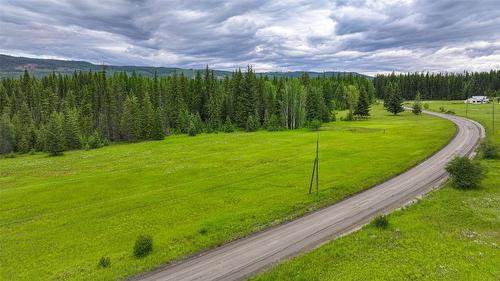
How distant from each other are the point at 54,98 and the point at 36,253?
383 ft

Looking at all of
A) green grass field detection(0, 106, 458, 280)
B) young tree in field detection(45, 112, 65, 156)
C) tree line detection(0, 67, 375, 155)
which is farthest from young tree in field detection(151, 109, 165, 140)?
green grass field detection(0, 106, 458, 280)

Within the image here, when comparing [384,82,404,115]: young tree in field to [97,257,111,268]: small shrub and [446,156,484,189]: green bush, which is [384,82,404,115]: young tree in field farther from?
[97,257,111,268]: small shrub

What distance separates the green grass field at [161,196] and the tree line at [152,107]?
3688 centimetres

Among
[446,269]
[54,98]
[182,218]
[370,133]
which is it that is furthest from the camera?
[54,98]

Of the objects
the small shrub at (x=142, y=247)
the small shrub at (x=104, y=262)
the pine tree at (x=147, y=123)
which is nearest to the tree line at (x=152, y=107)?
the pine tree at (x=147, y=123)

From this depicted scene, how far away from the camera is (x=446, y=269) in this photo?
64.4 ft

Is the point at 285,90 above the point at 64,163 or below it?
above

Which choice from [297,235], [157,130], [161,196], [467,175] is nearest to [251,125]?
[157,130]

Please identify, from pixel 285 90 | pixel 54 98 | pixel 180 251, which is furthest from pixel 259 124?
pixel 180 251

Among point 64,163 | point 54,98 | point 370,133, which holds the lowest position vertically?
point 64,163

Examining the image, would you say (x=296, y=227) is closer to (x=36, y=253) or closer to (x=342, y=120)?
(x=36, y=253)

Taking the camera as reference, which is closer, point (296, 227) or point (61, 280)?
point (61, 280)

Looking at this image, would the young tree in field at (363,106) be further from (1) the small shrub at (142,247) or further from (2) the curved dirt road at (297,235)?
(1) the small shrub at (142,247)

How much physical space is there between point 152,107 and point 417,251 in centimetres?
10358
